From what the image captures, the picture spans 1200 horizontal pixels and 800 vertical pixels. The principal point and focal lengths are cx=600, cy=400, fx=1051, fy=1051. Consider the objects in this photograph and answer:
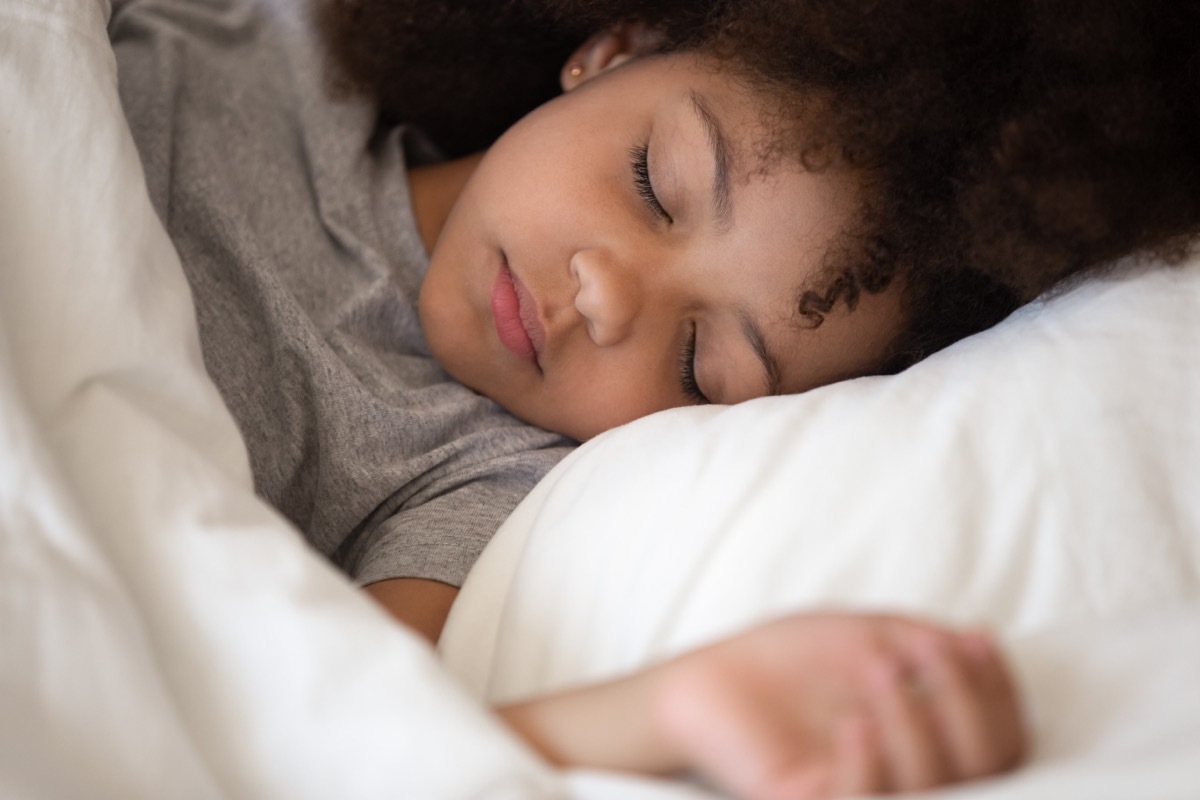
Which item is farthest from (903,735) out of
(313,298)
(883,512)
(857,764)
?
(313,298)

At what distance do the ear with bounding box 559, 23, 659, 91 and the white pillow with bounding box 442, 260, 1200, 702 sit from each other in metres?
0.55

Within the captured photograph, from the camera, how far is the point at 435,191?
4.11ft

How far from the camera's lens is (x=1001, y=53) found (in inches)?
34.7

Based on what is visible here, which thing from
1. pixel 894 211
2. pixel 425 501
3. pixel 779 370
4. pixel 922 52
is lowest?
pixel 425 501

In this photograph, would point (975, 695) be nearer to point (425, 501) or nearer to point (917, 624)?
point (917, 624)

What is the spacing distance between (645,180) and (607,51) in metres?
0.29

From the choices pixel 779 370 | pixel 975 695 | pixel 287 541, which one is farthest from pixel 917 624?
pixel 779 370

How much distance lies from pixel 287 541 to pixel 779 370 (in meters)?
0.53

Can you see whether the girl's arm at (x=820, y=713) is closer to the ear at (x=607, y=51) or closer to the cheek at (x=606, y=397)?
the cheek at (x=606, y=397)

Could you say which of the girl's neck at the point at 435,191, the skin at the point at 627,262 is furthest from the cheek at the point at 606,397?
the girl's neck at the point at 435,191

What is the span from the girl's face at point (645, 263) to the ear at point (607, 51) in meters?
0.10

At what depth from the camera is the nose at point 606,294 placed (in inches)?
36.8

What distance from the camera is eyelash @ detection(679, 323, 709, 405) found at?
3.26 feet

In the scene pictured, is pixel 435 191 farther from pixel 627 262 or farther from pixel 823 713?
pixel 823 713
